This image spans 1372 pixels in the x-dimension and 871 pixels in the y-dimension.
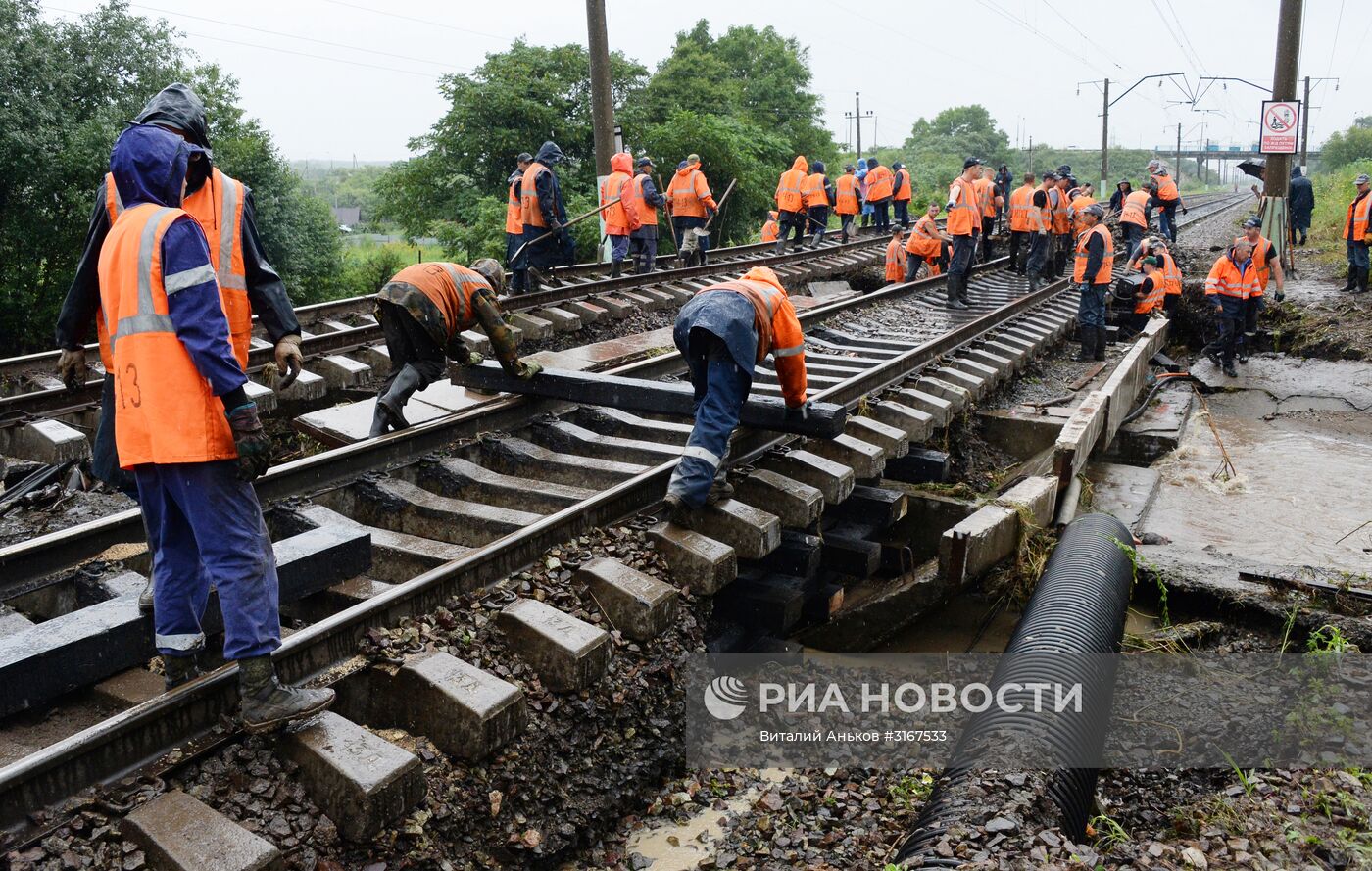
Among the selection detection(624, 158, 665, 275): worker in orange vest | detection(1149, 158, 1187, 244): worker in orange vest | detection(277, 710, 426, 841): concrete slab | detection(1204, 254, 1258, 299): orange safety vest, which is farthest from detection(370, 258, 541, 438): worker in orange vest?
detection(1149, 158, 1187, 244): worker in orange vest

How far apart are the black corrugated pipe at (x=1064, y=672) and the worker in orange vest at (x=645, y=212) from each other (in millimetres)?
9154

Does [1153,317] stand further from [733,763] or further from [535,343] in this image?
[733,763]

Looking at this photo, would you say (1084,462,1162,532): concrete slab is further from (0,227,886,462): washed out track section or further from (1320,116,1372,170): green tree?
(1320,116,1372,170): green tree

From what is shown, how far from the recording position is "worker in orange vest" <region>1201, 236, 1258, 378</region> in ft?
39.5

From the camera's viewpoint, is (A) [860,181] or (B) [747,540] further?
(A) [860,181]

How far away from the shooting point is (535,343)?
33.6 feet

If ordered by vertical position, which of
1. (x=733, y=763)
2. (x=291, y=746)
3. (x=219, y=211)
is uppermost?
(x=219, y=211)

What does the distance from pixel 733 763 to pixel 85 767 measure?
101 inches

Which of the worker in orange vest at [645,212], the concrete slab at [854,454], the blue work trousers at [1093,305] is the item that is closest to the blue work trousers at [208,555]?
the concrete slab at [854,454]

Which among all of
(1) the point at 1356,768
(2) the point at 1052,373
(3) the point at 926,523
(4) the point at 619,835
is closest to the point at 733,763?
(4) the point at 619,835

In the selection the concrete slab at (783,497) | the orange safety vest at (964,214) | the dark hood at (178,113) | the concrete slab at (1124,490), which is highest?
the dark hood at (178,113)

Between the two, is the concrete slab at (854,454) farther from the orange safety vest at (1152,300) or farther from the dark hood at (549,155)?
the orange safety vest at (1152,300)

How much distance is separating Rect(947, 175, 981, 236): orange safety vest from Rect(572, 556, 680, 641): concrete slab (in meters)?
9.32

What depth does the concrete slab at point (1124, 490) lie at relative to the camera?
23.8 feet
